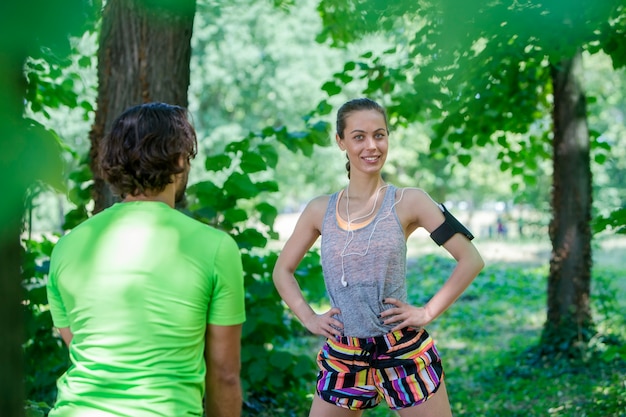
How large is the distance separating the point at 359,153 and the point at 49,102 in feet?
14.4

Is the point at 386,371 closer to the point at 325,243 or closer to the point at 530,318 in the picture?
the point at 325,243

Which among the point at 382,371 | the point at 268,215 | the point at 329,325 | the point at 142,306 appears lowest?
the point at 382,371

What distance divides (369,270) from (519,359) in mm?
5936

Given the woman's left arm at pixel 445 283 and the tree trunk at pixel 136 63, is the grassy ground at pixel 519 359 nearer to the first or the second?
the woman's left arm at pixel 445 283

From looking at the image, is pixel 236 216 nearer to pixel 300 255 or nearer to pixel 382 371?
pixel 300 255

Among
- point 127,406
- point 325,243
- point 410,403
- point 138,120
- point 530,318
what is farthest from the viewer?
point 530,318

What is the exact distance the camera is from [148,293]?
1.94m

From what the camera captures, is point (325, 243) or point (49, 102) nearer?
point (325, 243)

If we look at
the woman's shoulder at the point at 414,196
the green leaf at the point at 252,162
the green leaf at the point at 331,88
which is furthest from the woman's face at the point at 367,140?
the green leaf at the point at 331,88

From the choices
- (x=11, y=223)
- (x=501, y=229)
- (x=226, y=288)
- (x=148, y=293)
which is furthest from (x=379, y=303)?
(x=501, y=229)

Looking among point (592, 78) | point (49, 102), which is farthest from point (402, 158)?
point (49, 102)

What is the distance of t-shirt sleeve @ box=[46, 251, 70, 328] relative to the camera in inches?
82.7

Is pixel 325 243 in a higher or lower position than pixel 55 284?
higher

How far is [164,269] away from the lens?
1.96 metres
